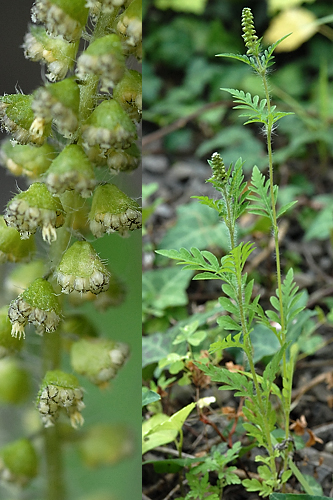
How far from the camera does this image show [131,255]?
501 millimetres

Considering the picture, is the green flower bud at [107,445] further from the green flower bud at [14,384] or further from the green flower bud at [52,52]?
the green flower bud at [52,52]

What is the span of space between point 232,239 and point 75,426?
0.24m

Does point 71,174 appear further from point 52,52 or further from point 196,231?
point 196,231

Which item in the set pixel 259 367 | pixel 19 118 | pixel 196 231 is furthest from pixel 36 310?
pixel 196 231

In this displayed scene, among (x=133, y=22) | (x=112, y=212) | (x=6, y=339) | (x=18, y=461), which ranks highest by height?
(x=133, y=22)

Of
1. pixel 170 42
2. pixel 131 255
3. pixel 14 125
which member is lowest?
pixel 131 255

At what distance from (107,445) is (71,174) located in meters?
0.24

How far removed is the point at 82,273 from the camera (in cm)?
47

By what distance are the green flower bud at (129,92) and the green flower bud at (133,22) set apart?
3 cm

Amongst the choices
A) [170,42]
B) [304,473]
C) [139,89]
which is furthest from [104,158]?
[170,42]

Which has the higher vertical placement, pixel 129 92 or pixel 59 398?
pixel 129 92

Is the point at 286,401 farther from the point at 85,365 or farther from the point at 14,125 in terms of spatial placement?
the point at 14,125

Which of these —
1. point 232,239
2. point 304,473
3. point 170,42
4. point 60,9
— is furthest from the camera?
point 170,42

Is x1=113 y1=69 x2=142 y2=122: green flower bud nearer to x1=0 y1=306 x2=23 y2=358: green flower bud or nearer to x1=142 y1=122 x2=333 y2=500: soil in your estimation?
x1=0 y1=306 x2=23 y2=358: green flower bud
